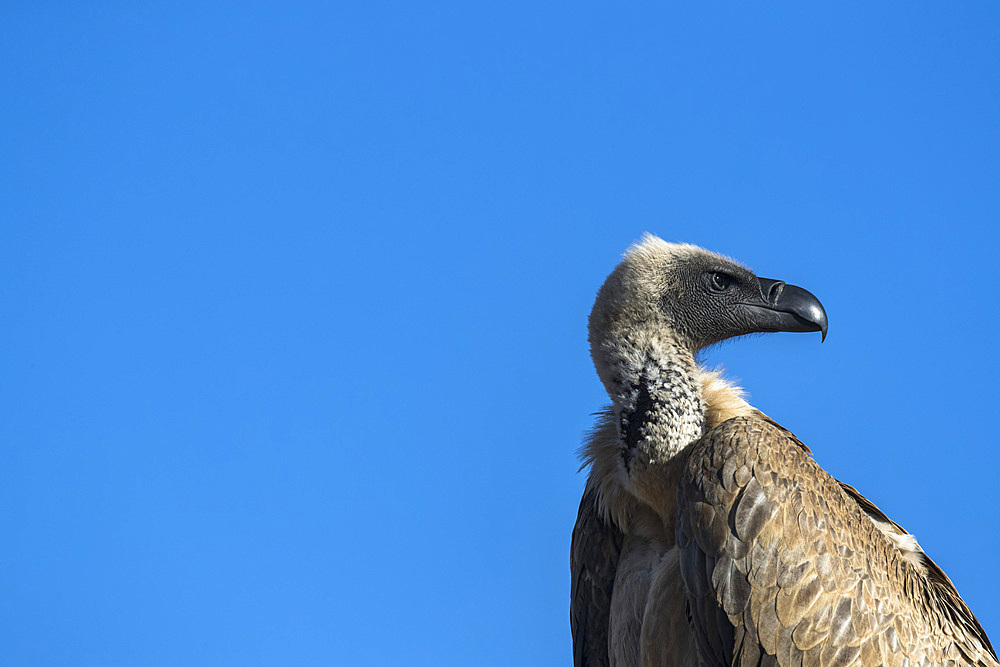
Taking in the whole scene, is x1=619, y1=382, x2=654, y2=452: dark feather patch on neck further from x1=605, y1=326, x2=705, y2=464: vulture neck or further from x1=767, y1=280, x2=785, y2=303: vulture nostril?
x1=767, y1=280, x2=785, y2=303: vulture nostril

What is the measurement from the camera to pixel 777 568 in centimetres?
454

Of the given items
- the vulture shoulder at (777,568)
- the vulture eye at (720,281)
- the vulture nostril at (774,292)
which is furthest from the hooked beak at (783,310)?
the vulture shoulder at (777,568)

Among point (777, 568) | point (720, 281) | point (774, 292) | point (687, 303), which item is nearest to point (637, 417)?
point (687, 303)

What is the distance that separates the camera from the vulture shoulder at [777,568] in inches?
177

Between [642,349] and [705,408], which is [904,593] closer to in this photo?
[705,408]

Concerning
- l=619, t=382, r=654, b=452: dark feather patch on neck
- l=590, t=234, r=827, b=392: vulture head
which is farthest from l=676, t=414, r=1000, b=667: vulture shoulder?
l=590, t=234, r=827, b=392: vulture head

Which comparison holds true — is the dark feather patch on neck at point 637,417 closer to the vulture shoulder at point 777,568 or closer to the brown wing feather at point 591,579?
the vulture shoulder at point 777,568

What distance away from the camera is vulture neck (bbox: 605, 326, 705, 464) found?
489 cm

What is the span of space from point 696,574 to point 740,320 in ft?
5.23

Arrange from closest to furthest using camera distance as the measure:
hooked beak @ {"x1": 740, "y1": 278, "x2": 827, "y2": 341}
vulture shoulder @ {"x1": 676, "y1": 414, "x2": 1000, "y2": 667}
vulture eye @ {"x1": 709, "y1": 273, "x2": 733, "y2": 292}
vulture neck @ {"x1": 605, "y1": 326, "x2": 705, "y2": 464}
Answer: vulture shoulder @ {"x1": 676, "y1": 414, "x2": 1000, "y2": 667} < vulture neck @ {"x1": 605, "y1": 326, "x2": 705, "y2": 464} < hooked beak @ {"x1": 740, "y1": 278, "x2": 827, "y2": 341} < vulture eye @ {"x1": 709, "y1": 273, "x2": 733, "y2": 292}

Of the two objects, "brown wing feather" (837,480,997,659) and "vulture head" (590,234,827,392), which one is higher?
"vulture head" (590,234,827,392)

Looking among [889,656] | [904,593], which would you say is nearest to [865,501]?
[904,593]

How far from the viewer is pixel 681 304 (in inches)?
213

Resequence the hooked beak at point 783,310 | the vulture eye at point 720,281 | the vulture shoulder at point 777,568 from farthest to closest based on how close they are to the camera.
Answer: the vulture eye at point 720,281 < the hooked beak at point 783,310 < the vulture shoulder at point 777,568
